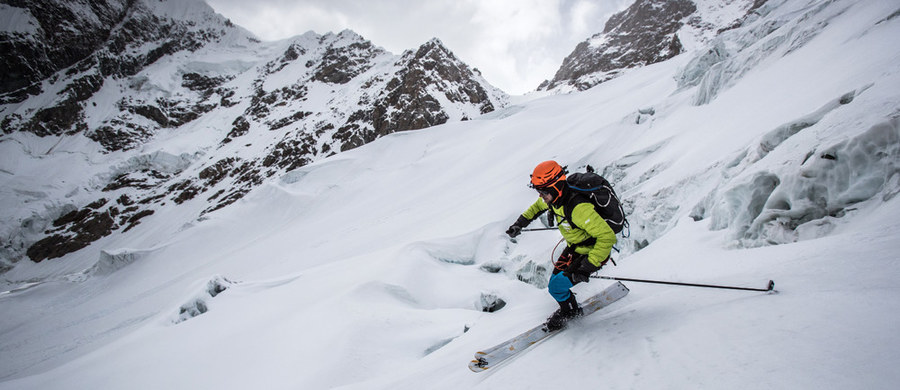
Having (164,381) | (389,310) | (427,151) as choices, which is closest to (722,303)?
(389,310)

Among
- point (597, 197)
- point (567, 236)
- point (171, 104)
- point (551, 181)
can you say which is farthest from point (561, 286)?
point (171, 104)

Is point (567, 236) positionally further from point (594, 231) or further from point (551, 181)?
point (551, 181)

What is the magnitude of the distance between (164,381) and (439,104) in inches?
2093

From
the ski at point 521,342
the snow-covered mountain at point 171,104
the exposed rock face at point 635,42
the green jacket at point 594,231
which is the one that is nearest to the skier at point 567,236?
the green jacket at point 594,231

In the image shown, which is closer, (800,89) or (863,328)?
(863,328)

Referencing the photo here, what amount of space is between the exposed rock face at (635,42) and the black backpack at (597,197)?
9219 centimetres

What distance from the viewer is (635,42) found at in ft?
312

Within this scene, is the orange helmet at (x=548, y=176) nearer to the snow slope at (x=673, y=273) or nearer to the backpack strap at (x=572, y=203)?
the backpack strap at (x=572, y=203)

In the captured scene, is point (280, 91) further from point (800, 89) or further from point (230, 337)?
point (800, 89)

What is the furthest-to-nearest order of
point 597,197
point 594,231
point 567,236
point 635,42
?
point 635,42 < point 567,236 < point 597,197 < point 594,231

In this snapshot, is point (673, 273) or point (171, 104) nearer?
point (673, 273)

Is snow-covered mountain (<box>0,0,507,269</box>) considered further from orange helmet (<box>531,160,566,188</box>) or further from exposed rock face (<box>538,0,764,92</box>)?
orange helmet (<box>531,160,566,188</box>)

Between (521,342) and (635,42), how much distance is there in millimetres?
117709

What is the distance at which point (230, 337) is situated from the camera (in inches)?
306
